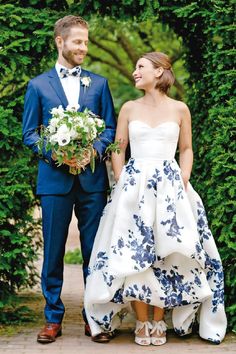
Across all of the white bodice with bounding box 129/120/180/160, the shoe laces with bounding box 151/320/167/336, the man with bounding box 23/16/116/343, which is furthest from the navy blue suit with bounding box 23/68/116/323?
the shoe laces with bounding box 151/320/167/336

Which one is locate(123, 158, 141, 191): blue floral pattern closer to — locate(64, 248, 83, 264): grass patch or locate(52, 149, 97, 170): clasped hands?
locate(52, 149, 97, 170): clasped hands

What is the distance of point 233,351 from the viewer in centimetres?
572

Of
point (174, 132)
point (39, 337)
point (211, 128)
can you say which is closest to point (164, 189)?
point (174, 132)

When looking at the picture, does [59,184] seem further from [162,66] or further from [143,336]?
[143,336]

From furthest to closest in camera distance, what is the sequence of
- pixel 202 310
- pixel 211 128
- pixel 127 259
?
pixel 211 128 → pixel 202 310 → pixel 127 259

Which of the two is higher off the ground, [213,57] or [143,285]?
[213,57]

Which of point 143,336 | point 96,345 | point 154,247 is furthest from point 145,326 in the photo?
point 154,247

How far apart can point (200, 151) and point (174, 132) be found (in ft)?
2.96

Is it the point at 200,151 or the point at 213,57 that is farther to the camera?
the point at 200,151

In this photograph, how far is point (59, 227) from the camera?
5.91m

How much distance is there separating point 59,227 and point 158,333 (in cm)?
111

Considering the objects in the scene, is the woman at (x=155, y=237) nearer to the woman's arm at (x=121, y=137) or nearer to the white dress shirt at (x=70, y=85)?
the woman's arm at (x=121, y=137)

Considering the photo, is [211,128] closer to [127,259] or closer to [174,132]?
[174,132]

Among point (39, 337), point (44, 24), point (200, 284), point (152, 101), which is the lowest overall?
point (39, 337)
